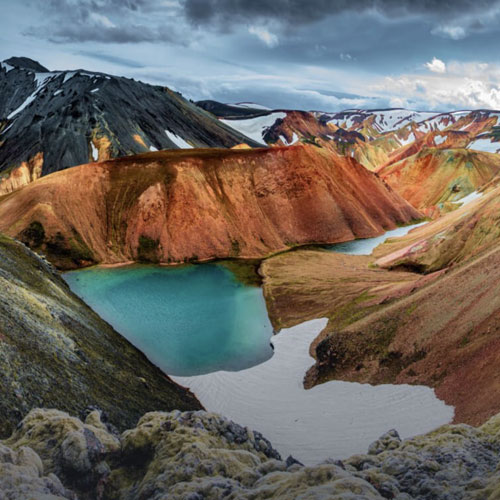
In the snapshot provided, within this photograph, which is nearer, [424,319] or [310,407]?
[310,407]

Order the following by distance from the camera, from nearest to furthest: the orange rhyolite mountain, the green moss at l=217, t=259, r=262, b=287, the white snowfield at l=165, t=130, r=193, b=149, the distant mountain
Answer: the green moss at l=217, t=259, r=262, b=287 < the orange rhyolite mountain < the distant mountain < the white snowfield at l=165, t=130, r=193, b=149

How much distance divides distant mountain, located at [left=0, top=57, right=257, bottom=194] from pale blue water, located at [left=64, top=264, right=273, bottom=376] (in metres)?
57.7

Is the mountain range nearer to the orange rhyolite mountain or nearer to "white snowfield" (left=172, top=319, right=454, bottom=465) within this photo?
the orange rhyolite mountain

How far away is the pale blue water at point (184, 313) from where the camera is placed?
3144 centimetres

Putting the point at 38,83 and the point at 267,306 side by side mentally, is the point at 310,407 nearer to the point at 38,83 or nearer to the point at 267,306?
the point at 267,306

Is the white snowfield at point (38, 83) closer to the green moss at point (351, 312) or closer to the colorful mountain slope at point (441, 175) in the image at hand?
the colorful mountain slope at point (441, 175)

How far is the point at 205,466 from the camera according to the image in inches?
477

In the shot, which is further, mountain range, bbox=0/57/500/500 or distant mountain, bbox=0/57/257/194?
distant mountain, bbox=0/57/257/194

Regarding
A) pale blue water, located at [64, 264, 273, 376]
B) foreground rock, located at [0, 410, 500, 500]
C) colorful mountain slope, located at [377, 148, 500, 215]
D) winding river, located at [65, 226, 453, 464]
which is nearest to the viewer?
foreground rock, located at [0, 410, 500, 500]

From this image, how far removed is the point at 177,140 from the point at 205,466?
127 meters

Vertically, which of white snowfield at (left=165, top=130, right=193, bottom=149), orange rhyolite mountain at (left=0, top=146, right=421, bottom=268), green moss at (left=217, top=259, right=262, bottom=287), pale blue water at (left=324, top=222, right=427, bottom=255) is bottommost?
green moss at (left=217, top=259, right=262, bottom=287)

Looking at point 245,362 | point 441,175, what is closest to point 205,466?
point 245,362

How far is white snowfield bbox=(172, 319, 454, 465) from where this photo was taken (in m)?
19.6

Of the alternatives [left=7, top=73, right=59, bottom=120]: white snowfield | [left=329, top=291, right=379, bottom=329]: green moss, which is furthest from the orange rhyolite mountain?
[left=7, top=73, right=59, bottom=120]: white snowfield
